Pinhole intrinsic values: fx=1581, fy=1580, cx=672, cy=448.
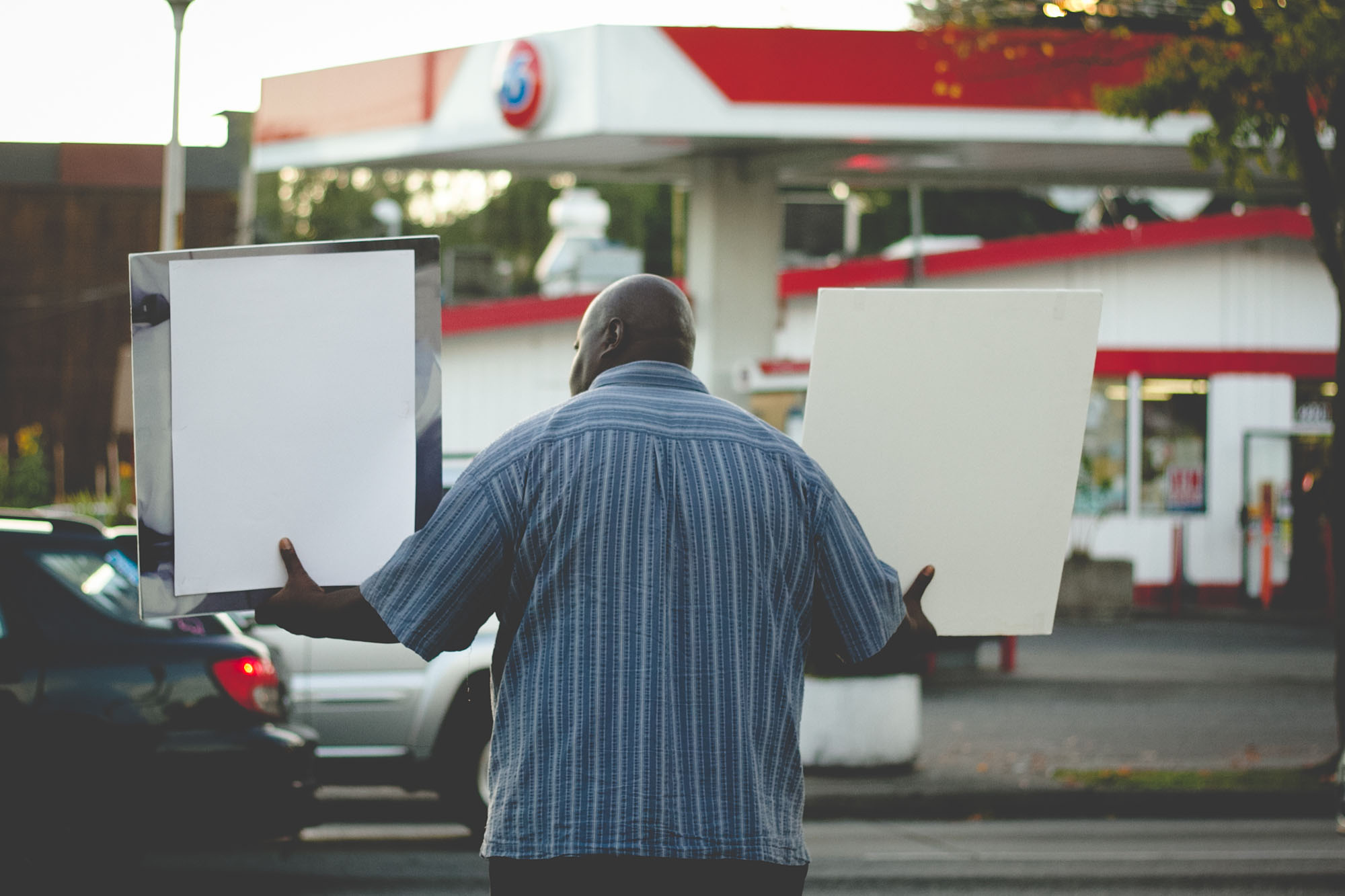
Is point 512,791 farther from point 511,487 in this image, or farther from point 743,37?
point 743,37

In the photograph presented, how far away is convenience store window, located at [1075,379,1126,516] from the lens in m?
21.9

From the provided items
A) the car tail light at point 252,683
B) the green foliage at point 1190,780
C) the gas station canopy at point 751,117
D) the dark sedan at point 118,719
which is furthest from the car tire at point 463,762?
the gas station canopy at point 751,117

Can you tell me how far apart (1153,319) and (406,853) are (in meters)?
17.0

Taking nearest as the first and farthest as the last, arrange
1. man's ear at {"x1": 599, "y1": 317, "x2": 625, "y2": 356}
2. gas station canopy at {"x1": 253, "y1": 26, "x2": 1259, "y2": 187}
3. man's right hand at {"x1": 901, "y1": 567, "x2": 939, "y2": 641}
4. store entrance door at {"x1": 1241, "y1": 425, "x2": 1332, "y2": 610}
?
man's ear at {"x1": 599, "y1": 317, "x2": 625, "y2": 356}
man's right hand at {"x1": 901, "y1": 567, "x2": 939, "y2": 641}
gas station canopy at {"x1": 253, "y1": 26, "x2": 1259, "y2": 187}
store entrance door at {"x1": 1241, "y1": 425, "x2": 1332, "y2": 610}

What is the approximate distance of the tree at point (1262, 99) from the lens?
952 cm

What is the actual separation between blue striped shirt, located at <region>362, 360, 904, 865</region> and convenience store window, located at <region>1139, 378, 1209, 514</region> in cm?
2059

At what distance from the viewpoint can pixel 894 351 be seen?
2.81 m

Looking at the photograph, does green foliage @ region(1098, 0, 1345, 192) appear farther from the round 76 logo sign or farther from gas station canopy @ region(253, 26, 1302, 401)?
the round 76 logo sign

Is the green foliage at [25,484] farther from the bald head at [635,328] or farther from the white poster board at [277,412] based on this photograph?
the bald head at [635,328]

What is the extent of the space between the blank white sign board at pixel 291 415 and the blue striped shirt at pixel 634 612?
26cm

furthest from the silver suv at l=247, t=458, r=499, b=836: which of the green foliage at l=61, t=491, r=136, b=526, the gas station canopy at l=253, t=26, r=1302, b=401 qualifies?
the green foliage at l=61, t=491, r=136, b=526

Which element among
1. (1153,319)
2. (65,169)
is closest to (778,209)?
(1153,319)

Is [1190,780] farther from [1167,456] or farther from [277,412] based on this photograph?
[1167,456]

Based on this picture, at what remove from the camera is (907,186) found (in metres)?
18.6
